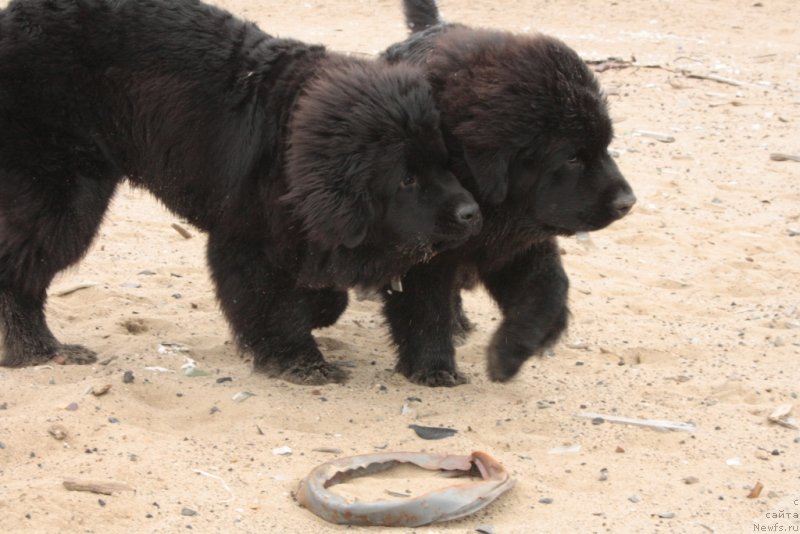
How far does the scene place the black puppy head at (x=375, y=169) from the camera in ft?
16.4

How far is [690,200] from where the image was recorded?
872cm

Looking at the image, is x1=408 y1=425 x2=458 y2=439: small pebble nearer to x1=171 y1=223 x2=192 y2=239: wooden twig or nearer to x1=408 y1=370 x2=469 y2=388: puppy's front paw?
x1=408 y1=370 x2=469 y2=388: puppy's front paw

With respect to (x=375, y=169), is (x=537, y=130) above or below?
above

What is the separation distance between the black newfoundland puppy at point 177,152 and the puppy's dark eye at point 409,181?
0.22 metres

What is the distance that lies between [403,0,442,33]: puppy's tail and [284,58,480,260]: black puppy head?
2.12m

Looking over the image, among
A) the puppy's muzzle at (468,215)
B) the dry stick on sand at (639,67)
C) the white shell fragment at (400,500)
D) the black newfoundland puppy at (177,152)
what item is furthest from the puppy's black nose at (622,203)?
the dry stick on sand at (639,67)

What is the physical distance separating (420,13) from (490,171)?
7.93ft

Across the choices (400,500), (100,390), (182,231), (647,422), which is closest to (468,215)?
(647,422)

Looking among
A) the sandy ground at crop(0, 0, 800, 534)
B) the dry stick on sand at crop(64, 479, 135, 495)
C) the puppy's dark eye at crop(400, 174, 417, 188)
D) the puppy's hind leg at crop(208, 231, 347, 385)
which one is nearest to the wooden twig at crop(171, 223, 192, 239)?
the sandy ground at crop(0, 0, 800, 534)

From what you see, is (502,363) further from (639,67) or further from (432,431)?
(639,67)

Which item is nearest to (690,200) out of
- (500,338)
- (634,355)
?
(634,355)

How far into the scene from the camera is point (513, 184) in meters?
5.24

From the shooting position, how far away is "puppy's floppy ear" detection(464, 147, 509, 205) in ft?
16.8

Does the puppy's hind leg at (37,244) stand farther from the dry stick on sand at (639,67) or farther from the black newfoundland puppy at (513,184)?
the dry stick on sand at (639,67)
